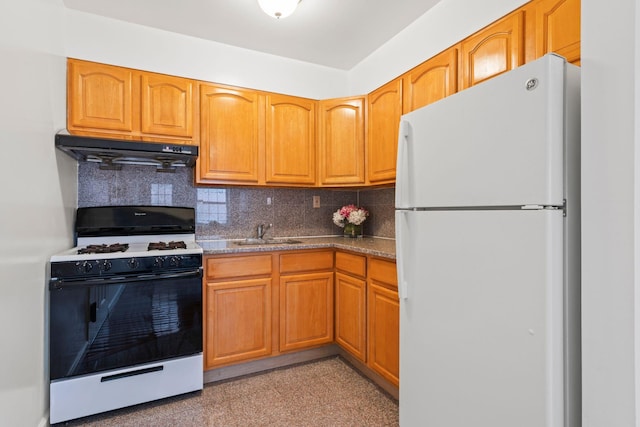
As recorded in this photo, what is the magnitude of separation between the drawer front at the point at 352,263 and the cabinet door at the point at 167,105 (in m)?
1.48

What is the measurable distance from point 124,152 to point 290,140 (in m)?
1.24

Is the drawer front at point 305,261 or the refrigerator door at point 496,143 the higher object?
the refrigerator door at point 496,143

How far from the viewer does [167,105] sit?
7.79 ft

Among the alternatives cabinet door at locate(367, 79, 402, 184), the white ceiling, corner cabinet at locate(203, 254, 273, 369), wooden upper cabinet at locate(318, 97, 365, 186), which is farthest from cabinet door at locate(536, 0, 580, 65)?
corner cabinet at locate(203, 254, 273, 369)

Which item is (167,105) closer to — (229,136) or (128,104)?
(128,104)

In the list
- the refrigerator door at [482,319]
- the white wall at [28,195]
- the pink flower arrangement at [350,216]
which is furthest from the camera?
the pink flower arrangement at [350,216]

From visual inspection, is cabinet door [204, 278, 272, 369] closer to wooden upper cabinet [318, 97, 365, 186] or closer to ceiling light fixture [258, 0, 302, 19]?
wooden upper cabinet [318, 97, 365, 186]

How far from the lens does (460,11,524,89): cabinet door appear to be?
157cm

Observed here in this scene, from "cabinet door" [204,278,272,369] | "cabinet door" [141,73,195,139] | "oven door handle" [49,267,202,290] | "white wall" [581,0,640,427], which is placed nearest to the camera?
"white wall" [581,0,640,427]

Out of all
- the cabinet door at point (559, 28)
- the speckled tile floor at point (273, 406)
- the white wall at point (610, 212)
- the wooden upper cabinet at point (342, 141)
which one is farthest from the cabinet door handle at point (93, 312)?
the cabinet door at point (559, 28)

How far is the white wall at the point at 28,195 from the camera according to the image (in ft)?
4.16

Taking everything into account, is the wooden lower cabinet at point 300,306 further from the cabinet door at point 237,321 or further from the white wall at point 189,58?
the white wall at point 189,58

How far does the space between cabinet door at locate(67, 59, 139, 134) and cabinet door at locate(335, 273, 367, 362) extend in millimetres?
1944

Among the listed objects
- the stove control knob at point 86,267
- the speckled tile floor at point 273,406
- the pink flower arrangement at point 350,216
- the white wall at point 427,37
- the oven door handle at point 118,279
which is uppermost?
the white wall at point 427,37
